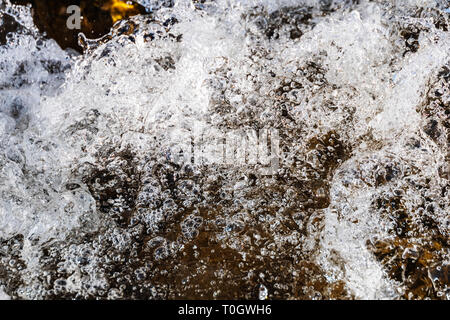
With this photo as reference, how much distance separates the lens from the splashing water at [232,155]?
106 cm

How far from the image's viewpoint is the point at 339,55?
1.46m

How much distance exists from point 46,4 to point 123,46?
0.39 metres

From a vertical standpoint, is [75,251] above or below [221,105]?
below

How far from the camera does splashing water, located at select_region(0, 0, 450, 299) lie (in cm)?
106

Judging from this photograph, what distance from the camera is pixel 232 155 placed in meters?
1.31

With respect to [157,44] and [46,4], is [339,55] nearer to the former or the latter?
[157,44]

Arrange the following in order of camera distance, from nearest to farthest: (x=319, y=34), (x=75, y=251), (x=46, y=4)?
(x=75, y=251)
(x=319, y=34)
(x=46, y=4)

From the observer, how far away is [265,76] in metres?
1.46

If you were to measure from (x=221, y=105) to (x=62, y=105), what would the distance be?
0.59m
